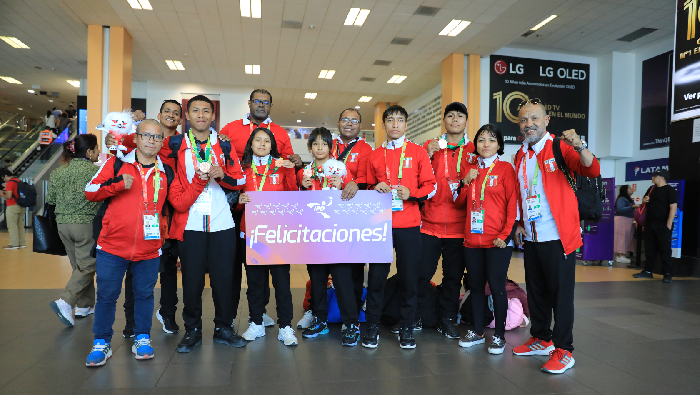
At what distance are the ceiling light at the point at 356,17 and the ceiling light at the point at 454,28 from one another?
6.42 feet

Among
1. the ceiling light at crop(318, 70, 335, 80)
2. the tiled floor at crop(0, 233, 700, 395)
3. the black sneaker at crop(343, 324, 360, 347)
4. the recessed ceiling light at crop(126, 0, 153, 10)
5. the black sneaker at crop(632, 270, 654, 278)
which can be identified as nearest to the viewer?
the tiled floor at crop(0, 233, 700, 395)

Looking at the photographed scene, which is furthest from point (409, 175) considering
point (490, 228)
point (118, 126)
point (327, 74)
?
point (327, 74)

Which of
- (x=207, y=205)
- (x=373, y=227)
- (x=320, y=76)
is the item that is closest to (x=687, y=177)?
(x=373, y=227)

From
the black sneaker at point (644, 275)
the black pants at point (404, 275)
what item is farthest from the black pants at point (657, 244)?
the black pants at point (404, 275)

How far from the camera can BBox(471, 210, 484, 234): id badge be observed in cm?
315

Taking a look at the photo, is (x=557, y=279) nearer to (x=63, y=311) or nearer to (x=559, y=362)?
(x=559, y=362)

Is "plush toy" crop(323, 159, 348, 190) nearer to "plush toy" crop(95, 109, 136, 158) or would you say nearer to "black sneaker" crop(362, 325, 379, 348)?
"black sneaker" crop(362, 325, 379, 348)

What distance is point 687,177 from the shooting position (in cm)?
688

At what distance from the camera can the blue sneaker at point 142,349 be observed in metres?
2.87

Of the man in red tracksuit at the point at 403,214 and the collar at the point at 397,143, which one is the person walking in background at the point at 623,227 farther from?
the collar at the point at 397,143

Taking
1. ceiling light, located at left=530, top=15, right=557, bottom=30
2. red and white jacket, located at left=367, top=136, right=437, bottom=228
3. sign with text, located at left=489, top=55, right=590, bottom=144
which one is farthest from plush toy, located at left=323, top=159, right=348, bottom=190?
sign with text, located at left=489, top=55, right=590, bottom=144

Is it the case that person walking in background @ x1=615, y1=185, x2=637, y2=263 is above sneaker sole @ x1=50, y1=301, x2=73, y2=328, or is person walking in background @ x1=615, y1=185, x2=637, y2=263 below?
above

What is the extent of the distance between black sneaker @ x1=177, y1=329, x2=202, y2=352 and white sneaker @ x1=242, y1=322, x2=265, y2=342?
0.35 m

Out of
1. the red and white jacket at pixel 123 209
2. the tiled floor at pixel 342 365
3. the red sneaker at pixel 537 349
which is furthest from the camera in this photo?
the red sneaker at pixel 537 349
